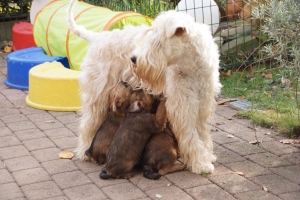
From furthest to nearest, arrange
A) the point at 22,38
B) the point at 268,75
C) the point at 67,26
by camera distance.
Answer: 1. the point at 22,38
2. the point at 268,75
3. the point at 67,26

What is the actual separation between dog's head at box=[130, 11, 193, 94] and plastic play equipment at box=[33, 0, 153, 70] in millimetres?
2209

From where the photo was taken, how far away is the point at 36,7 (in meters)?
9.87

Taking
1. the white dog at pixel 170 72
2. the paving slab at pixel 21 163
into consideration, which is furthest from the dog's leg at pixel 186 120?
the paving slab at pixel 21 163

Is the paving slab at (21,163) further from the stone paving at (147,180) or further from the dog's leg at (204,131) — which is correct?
the dog's leg at (204,131)

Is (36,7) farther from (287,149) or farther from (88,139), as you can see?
(287,149)

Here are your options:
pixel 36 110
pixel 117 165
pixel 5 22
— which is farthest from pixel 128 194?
pixel 5 22

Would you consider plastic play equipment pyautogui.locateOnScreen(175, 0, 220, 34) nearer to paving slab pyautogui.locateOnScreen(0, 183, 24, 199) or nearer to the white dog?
the white dog

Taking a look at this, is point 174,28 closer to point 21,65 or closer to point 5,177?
point 5,177

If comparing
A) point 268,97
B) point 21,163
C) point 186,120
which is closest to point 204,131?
point 186,120

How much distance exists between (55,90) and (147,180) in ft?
8.32

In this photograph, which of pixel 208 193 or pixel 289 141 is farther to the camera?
pixel 289 141

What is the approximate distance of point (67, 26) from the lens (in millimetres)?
8086

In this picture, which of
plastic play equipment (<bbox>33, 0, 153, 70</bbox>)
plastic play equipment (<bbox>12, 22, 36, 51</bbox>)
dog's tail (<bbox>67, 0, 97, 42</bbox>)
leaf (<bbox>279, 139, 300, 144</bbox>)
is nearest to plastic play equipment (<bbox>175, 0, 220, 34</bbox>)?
plastic play equipment (<bbox>33, 0, 153, 70</bbox>)

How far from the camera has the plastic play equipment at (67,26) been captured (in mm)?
7242
